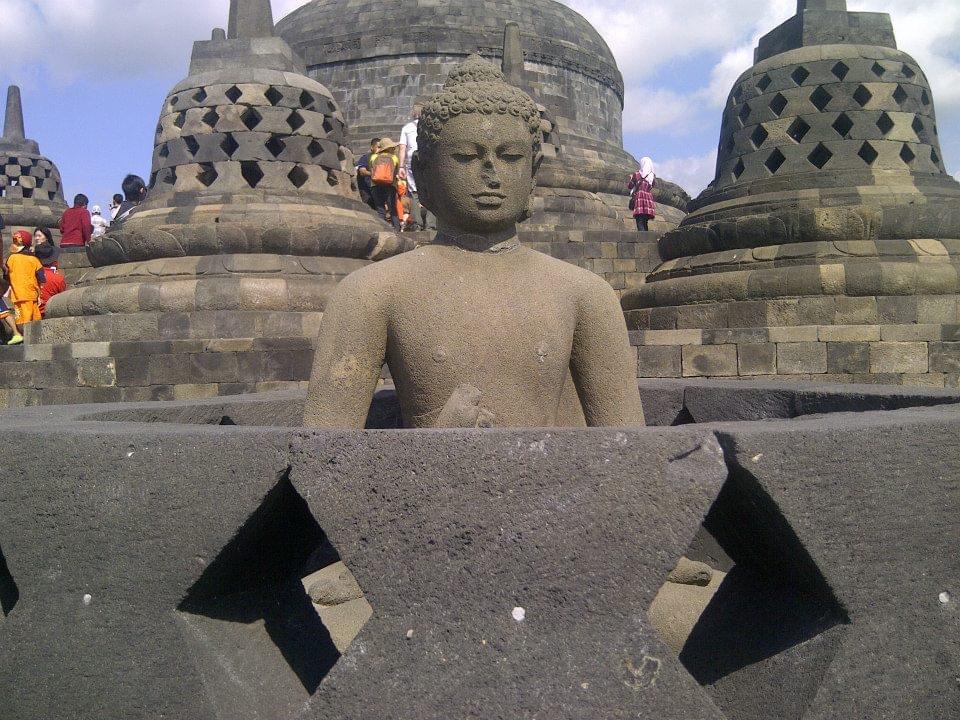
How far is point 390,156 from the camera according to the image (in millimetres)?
10047

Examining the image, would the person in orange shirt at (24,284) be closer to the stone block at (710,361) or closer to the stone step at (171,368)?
the stone step at (171,368)

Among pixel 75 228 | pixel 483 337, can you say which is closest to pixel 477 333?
pixel 483 337

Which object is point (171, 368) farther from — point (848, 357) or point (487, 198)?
point (848, 357)

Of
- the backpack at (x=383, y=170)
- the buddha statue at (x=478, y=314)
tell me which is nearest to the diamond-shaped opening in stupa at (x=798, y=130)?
the backpack at (x=383, y=170)

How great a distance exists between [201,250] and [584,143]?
1347cm

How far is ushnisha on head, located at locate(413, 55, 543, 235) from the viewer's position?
2600 millimetres

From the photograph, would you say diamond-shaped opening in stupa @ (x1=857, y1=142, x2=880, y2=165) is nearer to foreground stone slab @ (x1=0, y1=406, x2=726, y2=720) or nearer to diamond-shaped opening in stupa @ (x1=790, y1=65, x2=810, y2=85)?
diamond-shaped opening in stupa @ (x1=790, y1=65, x2=810, y2=85)

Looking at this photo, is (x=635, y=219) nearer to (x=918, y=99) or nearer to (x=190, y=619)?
(x=918, y=99)

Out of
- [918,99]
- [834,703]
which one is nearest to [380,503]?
[834,703]

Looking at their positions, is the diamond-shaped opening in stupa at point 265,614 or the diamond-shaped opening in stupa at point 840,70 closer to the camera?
the diamond-shaped opening in stupa at point 265,614

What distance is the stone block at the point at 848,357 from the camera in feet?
19.2

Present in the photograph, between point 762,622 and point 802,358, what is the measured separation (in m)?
4.33

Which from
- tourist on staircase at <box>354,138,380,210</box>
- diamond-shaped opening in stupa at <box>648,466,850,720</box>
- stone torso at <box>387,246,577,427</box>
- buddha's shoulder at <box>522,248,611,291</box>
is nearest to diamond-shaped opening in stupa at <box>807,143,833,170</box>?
tourist on staircase at <box>354,138,380,210</box>

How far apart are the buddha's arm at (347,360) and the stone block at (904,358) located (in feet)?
15.0
